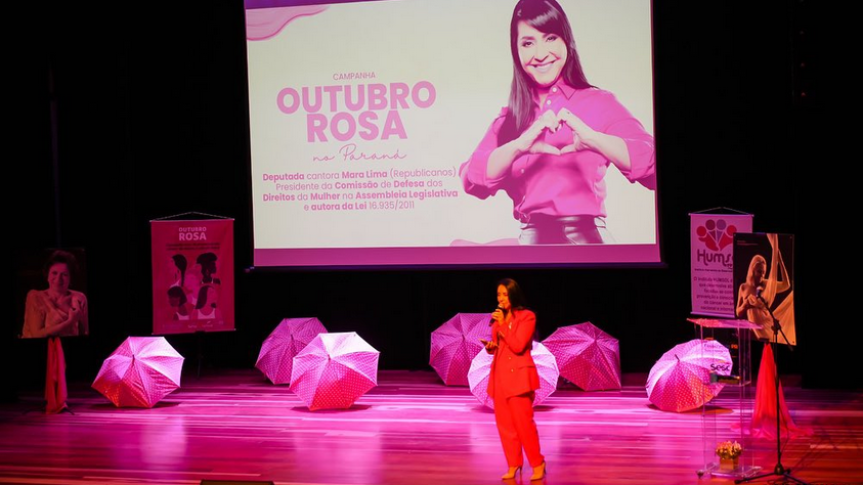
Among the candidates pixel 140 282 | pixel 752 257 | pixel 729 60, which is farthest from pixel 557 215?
pixel 140 282

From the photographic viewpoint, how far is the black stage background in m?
9.27

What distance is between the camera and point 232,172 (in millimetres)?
10328

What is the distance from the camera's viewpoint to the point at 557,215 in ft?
30.8

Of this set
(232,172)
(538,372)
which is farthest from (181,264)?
(538,372)

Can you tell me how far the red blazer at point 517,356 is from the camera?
6262 millimetres

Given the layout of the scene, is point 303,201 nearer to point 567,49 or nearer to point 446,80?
point 446,80

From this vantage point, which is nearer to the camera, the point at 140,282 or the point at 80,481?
the point at 80,481

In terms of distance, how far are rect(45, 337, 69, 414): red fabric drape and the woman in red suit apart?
438 centimetres

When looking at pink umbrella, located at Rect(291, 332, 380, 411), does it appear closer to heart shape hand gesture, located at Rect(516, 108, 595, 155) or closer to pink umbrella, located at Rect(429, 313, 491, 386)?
pink umbrella, located at Rect(429, 313, 491, 386)

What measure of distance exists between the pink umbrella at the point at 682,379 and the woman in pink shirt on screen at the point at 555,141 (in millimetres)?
1586

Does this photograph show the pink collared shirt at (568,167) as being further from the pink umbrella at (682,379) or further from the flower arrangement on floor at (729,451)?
the flower arrangement on floor at (729,451)

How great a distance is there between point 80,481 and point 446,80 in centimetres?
490

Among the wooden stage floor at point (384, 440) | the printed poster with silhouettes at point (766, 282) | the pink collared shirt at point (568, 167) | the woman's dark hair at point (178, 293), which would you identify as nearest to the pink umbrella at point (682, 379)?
the wooden stage floor at point (384, 440)

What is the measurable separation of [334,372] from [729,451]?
11.2 feet
